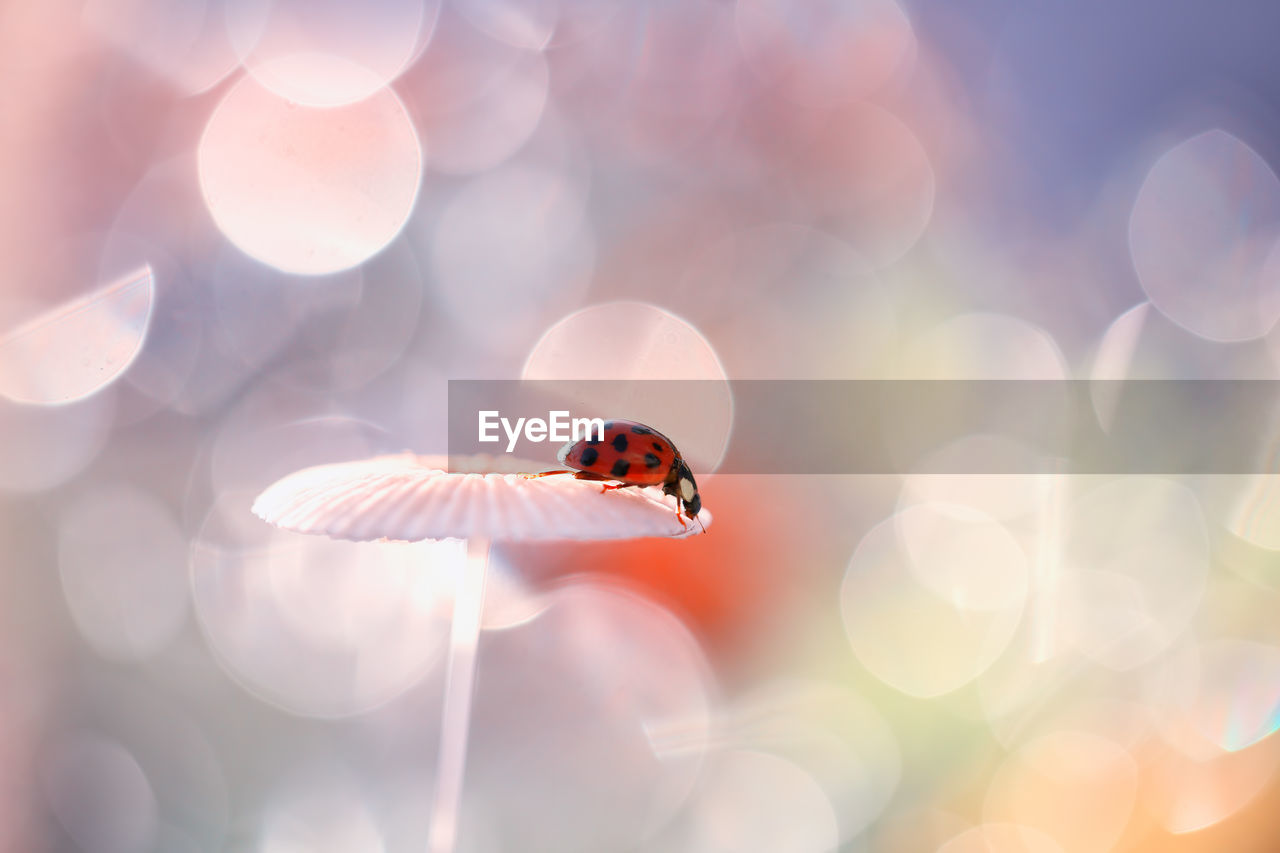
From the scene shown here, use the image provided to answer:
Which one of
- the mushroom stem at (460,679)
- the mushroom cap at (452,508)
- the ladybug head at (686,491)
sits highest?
the ladybug head at (686,491)

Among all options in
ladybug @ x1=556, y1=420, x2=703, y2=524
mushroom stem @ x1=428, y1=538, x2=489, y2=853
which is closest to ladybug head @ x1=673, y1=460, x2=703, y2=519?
ladybug @ x1=556, y1=420, x2=703, y2=524

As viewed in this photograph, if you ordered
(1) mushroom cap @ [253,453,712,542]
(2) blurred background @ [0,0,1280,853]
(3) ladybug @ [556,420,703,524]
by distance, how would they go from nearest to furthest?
(1) mushroom cap @ [253,453,712,542]
(3) ladybug @ [556,420,703,524]
(2) blurred background @ [0,0,1280,853]

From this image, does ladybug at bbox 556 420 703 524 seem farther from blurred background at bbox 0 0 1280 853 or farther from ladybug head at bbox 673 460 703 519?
blurred background at bbox 0 0 1280 853

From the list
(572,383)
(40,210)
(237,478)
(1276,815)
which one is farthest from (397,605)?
(1276,815)

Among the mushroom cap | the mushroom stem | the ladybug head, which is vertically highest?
the ladybug head

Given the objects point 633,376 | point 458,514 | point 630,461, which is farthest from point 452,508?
point 633,376

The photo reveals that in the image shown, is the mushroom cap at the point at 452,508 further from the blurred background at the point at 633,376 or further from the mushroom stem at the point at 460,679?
the blurred background at the point at 633,376

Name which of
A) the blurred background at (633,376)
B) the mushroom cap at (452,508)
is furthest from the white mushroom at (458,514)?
the blurred background at (633,376)
